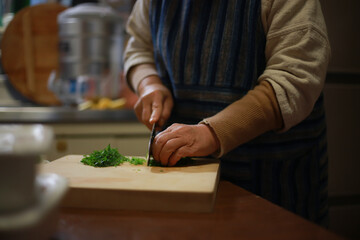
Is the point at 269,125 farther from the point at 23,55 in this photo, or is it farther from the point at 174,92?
the point at 23,55

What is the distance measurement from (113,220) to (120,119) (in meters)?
1.39

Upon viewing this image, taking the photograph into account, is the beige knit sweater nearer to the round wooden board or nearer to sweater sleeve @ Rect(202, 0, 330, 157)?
sweater sleeve @ Rect(202, 0, 330, 157)

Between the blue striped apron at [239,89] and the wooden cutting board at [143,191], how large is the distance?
27cm

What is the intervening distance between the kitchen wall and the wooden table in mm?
936

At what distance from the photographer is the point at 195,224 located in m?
0.53

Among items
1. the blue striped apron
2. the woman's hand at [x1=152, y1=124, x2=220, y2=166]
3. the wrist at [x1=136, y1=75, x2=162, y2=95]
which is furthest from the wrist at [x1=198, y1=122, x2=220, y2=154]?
the wrist at [x1=136, y1=75, x2=162, y2=95]

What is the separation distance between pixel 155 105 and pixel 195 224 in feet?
1.74

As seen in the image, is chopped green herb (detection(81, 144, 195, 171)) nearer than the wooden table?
No

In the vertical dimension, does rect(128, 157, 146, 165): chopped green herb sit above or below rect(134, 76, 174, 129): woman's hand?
below

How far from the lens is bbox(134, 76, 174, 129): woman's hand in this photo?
1006 mm

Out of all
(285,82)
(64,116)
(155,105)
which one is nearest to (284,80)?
(285,82)

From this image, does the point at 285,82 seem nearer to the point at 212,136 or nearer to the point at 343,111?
the point at 212,136

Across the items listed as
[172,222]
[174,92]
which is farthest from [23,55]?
[172,222]

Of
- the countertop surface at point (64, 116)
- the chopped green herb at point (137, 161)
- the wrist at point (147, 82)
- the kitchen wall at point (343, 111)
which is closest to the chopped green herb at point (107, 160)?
the chopped green herb at point (137, 161)
